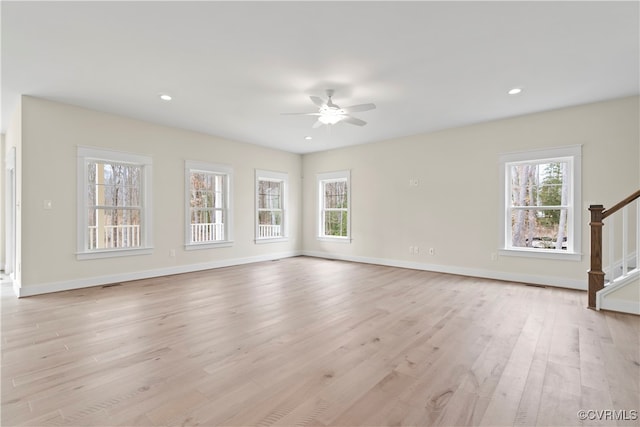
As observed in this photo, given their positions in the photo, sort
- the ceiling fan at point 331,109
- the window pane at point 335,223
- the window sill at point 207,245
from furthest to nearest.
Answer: the window pane at point 335,223 < the window sill at point 207,245 < the ceiling fan at point 331,109

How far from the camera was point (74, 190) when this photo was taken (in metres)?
4.51

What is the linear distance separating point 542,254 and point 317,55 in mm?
4506

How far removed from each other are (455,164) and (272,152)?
13.5 feet

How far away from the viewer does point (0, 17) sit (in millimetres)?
2426

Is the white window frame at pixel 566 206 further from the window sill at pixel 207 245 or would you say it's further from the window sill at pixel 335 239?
the window sill at pixel 207 245

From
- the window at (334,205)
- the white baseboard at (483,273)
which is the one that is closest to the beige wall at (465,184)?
the white baseboard at (483,273)

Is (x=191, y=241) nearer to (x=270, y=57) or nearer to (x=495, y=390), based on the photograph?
(x=270, y=57)

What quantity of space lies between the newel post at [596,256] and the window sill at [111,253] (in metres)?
6.44

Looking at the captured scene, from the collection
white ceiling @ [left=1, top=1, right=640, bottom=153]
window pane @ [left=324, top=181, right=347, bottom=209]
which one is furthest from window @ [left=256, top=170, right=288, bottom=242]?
white ceiling @ [left=1, top=1, right=640, bottom=153]

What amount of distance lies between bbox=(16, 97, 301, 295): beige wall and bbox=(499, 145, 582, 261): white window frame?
4.99m

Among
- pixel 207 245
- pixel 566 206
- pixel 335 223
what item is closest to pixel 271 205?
pixel 335 223

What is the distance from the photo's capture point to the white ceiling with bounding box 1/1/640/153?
2391mm

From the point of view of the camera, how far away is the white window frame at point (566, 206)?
449cm

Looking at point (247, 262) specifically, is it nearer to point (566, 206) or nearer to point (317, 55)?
point (317, 55)
